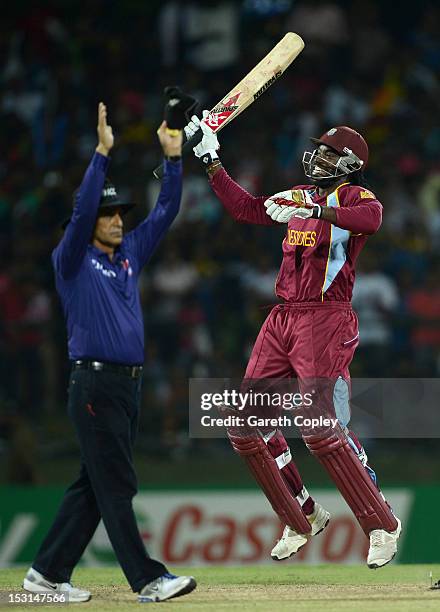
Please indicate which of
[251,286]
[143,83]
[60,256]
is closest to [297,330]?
[60,256]

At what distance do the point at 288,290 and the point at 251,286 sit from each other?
5.35 metres

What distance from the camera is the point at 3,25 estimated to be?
15438mm

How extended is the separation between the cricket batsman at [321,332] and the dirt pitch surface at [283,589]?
0.26 meters

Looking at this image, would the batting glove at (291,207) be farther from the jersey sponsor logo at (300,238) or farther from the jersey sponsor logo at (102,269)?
the jersey sponsor logo at (102,269)

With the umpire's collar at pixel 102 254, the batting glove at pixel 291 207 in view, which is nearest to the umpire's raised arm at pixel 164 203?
the umpire's collar at pixel 102 254

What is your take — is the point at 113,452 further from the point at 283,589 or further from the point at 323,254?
the point at 323,254

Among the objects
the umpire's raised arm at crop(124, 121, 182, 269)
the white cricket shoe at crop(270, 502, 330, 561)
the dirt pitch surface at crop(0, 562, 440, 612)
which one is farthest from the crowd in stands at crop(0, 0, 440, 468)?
the umpire's raised arm at crop(124, 121, 182, 269)

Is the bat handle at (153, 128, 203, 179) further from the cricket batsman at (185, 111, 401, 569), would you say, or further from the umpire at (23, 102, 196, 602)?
the umpire at (23, 102, 196, 602)

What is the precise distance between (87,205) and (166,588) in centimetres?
183

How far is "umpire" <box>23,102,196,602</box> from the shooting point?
618cm

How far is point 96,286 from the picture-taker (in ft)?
20.7

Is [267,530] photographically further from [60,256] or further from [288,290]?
[60,256]
